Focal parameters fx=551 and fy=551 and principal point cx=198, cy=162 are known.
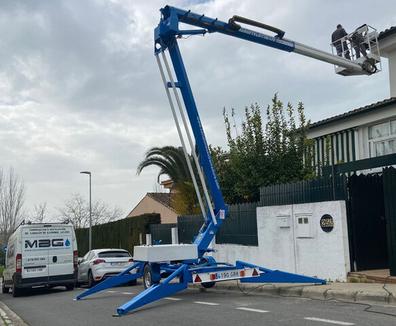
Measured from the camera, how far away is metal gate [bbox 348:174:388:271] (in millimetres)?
13672

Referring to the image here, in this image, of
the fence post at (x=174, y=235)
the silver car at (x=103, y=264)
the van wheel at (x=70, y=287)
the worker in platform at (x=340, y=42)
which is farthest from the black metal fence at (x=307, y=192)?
the van wheel at (x=70, y=287)

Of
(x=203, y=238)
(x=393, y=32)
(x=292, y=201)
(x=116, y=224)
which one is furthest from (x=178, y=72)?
(x=116, y=224)

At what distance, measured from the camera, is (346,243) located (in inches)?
534

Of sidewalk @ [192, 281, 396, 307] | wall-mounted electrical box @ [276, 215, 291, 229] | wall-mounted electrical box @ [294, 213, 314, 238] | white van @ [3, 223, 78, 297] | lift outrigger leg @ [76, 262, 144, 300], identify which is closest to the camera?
sidewalk @ [192, 281, 396, 307]

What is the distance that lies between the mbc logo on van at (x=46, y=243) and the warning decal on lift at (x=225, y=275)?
870 cm

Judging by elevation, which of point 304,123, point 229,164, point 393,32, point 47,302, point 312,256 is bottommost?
point 47,302

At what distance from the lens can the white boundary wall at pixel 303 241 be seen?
1365 centimetres

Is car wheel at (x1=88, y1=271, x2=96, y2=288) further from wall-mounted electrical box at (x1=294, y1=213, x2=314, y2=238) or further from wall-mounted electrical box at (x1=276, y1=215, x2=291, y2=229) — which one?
wall-mounted electrical box at (x1=294, y1=213, x2=314, y2=238)

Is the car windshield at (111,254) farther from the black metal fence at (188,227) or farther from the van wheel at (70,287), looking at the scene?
the black metal fence at (188,227)

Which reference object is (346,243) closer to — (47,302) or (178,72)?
(178,72)

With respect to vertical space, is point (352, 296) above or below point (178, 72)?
below

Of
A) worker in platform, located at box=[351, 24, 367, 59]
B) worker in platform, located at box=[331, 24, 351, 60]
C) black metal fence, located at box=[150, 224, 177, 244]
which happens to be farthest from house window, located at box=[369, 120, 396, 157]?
black metal fence, located at box=[150, 224, 177, 244]

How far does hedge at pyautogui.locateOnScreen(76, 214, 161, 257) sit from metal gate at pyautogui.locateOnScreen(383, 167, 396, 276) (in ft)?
51.1

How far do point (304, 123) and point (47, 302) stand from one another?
36.3ft
